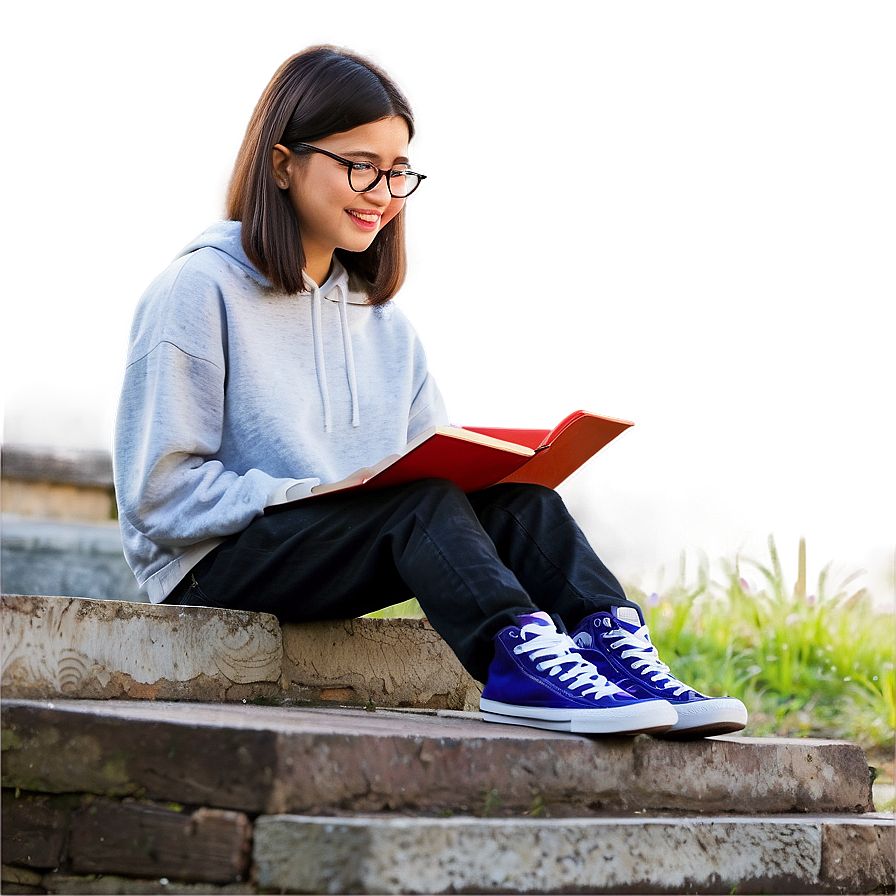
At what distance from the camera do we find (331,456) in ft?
6.58

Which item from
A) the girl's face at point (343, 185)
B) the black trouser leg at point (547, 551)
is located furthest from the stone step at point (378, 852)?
the girl's face at point (343, 185)

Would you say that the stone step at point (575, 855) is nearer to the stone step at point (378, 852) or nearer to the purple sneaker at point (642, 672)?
the stone step at point (378, 852)

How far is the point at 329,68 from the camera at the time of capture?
1.96 meters

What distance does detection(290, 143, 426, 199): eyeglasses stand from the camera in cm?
196

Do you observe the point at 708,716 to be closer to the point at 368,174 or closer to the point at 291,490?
the point at 291,490

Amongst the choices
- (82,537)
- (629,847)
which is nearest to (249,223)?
(629,847)

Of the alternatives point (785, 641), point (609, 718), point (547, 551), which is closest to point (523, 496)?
point (547, 551)

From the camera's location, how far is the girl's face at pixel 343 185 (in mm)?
1956

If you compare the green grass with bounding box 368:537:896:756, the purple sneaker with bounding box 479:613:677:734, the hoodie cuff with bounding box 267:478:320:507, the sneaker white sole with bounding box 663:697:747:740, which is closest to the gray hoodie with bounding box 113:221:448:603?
the hoodie cuff with bounding box 267:478:320:507

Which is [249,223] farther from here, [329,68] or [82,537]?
[82,537]

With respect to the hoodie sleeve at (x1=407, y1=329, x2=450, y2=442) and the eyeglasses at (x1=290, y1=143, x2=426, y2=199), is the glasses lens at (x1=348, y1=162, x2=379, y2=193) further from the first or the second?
the hoodie sleeve at (x1=407, y1=329, x2=450, y2=442)

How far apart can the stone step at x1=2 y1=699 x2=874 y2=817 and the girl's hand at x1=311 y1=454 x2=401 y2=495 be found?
1.16 ft

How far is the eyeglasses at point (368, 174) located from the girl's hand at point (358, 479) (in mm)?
630

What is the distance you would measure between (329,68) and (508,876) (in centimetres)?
147
